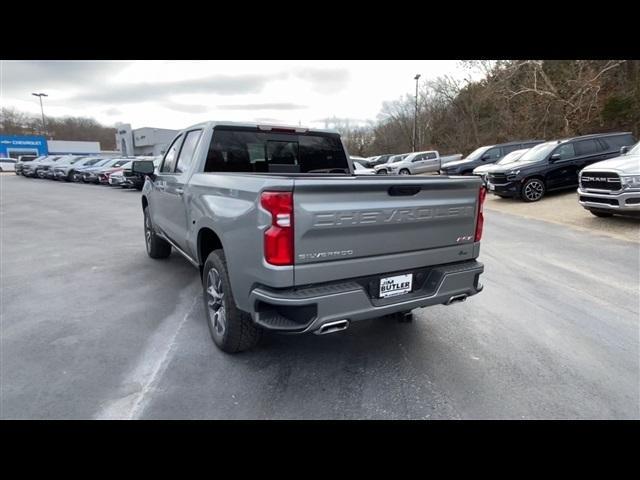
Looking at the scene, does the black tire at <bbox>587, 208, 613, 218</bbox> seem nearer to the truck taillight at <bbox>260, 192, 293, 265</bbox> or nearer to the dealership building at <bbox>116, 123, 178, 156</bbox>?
the truck taillight at <bbox>260, 192, 293, 265</bbox>

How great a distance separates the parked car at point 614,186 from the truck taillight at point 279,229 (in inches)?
343

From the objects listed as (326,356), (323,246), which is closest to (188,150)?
(323,246)

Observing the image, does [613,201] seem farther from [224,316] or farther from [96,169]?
[96,169]

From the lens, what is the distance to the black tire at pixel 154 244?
247 inches

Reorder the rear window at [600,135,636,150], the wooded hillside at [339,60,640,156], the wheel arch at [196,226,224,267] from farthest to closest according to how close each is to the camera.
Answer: the wooded hillside at [339,60,640,156], the rear window at [600,135,636,150], the wheel arch at [196,226,224,267]

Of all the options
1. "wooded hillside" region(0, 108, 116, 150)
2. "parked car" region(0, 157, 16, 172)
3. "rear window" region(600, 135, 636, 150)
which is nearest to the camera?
"rear window" region(600, 135, 636, 150)

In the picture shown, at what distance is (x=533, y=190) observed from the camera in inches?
506

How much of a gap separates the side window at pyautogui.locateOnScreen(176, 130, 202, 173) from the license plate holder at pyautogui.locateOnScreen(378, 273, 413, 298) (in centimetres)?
265

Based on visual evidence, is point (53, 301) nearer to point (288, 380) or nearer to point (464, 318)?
point (288, 380)

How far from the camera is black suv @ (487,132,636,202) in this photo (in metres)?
12.6

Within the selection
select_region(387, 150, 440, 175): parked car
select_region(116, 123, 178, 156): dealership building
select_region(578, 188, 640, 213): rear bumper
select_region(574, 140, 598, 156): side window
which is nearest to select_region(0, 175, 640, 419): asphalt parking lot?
select_region(578, 188, 640, 213): rear bumper

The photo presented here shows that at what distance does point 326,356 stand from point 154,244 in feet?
13.8

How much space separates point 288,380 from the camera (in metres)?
2.98

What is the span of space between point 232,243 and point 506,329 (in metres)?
2.95
